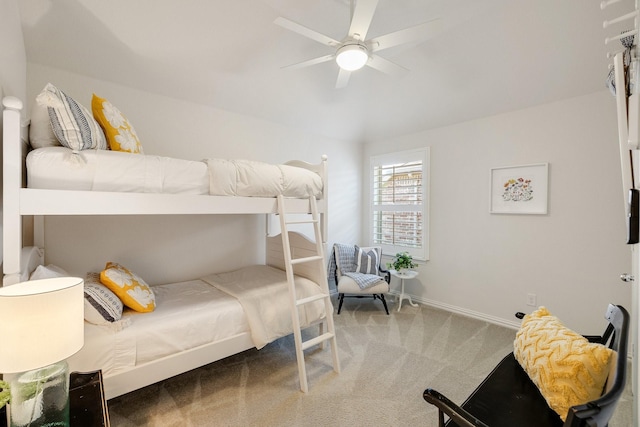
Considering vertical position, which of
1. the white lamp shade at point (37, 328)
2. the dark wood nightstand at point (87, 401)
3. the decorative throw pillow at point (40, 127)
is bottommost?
the dark wood nightstand at point (87, 401)

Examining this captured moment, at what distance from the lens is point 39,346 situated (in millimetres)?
1026

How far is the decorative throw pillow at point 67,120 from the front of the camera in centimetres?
137

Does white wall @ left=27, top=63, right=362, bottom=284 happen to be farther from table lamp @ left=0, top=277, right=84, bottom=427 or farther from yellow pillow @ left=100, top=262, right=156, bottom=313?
table lamp @ left=0, top=277, right=84, bottom=427

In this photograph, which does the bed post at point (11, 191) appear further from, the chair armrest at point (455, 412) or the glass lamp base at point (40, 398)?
the chair armrest at point (455, 412)

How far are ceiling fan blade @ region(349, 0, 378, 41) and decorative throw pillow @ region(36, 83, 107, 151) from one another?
161cm

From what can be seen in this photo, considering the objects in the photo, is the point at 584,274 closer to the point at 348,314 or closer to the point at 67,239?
the point at 348,314

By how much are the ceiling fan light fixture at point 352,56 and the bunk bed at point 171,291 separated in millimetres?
961

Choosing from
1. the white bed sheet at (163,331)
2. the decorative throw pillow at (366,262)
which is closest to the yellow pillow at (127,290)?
the white bed sheet at (163,331)

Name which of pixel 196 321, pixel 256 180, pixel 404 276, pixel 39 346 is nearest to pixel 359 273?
pixel 404 276

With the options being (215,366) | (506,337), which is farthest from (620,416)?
(215,366)

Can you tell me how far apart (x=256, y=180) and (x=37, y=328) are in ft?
4.81

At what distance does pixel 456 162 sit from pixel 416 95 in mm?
→ 996

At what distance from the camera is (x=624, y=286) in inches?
98.5

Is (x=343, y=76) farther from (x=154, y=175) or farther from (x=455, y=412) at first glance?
(x=455, y=412)
